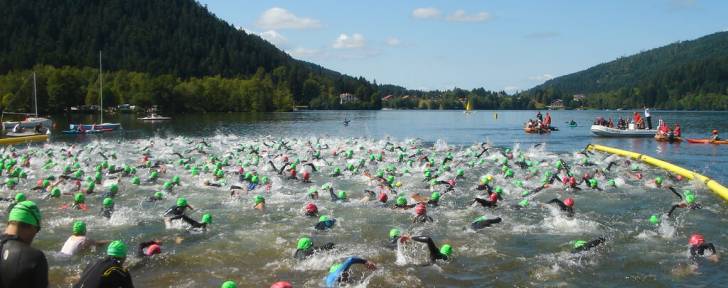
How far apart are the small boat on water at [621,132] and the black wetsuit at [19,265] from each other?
47878 millimetres

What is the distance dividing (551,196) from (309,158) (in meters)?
13.7

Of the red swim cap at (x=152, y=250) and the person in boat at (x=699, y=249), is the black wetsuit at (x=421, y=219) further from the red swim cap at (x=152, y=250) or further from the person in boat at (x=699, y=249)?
the red swim cap at (x=152, y=250)

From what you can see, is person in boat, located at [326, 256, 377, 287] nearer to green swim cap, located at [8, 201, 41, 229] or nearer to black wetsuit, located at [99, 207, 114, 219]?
green swim cap, located at [8, 201, 41, 229]

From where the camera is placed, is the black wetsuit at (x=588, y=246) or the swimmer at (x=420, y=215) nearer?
the black wetsuit at (x=588, y=246)

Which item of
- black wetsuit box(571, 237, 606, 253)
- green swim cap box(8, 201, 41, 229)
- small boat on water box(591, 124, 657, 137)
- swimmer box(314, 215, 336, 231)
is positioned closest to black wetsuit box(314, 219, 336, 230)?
swimmer box(314, 215, 336, 231)

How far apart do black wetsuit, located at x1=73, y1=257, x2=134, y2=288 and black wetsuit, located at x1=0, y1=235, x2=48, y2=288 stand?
122cm

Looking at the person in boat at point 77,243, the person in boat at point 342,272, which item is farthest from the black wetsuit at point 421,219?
the person in boat at point 77,243

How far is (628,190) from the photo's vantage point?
20.0 metres

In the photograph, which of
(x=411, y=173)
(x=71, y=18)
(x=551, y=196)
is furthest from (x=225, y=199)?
(x=71, y=18)

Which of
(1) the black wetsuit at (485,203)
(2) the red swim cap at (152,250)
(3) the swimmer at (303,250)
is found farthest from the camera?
(1) the black wetsuit at (485,203)

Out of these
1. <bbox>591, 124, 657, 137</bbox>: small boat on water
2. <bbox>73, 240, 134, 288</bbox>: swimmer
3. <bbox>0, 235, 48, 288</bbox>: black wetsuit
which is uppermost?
<bbox>0, 235, 48, 288</bbox>: black wetsuit

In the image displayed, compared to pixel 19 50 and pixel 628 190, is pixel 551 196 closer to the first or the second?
pixel 628 190

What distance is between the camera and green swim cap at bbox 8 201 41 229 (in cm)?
455

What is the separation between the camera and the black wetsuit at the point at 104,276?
5.70 metres
